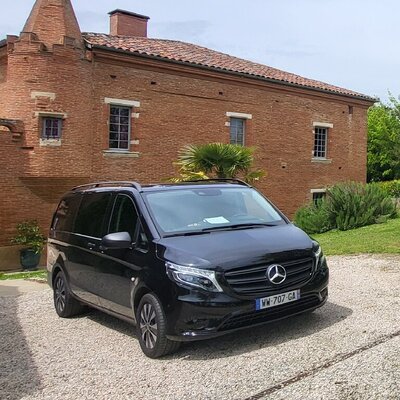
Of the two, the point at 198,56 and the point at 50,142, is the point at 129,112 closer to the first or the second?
the point at 50,142

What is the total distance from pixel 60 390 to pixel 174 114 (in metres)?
15.9

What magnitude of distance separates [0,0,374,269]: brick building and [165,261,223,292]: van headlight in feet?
40.7

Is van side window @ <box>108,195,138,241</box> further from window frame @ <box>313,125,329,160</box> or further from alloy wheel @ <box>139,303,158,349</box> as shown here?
window frame @ <box>313,125,329,160</box>

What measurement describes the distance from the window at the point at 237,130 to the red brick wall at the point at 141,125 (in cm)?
33

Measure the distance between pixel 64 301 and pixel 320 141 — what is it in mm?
20494

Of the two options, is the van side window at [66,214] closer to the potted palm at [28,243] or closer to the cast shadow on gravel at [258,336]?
the cast shadow on gravel at [258,336]

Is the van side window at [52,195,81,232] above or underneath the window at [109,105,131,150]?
underneath

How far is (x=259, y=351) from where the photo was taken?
4.81 meters

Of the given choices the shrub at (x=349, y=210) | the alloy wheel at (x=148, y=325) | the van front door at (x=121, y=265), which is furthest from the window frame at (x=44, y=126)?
the alloy wheel at (x=148, y=325)

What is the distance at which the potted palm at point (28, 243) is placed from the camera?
52.5 ft

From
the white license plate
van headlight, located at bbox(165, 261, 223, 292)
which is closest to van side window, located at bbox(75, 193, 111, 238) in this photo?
van headlight, located at bbox(165, 261, 223, 292)

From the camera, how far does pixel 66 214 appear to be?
7246 mm

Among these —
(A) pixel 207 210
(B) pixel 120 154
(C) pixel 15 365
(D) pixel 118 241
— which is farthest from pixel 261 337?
(B) pixel 120 154

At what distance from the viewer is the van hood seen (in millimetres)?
4824
